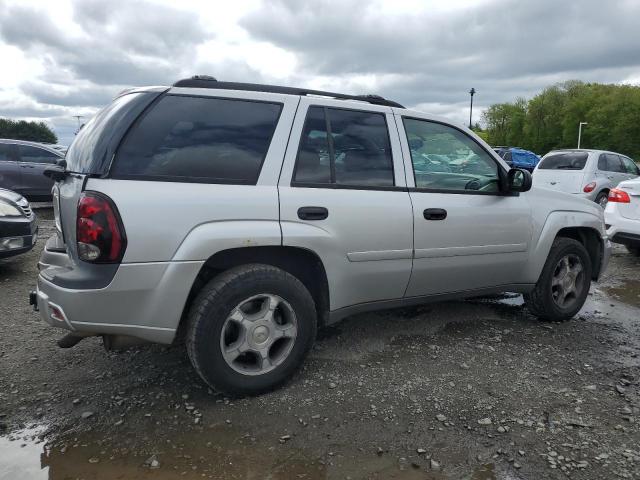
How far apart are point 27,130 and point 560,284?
8975 centimetres

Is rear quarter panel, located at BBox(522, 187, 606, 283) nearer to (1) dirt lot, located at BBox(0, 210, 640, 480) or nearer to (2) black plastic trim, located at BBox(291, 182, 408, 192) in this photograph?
(1) dirt lot, located at BBox(0, 210, 640, 480)

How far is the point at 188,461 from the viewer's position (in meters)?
2.59

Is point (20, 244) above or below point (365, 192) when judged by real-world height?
below

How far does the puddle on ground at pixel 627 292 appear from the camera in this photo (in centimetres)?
556

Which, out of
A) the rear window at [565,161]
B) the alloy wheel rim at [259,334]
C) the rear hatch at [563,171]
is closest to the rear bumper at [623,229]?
the rear hatch at [563,171]

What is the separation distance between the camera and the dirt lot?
2.58 m

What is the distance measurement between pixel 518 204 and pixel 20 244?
17.0 ft

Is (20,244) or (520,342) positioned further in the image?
(20,244)

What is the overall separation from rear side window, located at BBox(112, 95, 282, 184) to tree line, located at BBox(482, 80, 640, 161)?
63.2 metres

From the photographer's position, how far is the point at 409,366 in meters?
3.67

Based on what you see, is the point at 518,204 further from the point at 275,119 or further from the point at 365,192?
the point at 275,119

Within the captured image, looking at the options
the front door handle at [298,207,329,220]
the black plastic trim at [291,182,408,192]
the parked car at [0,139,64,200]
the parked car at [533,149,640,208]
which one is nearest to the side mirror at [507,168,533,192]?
the black plastic trim at [291,182,408,192]

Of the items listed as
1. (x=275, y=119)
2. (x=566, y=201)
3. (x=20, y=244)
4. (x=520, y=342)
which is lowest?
(x=520, y=342)

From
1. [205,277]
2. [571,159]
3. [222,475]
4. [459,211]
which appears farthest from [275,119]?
[571,159]
